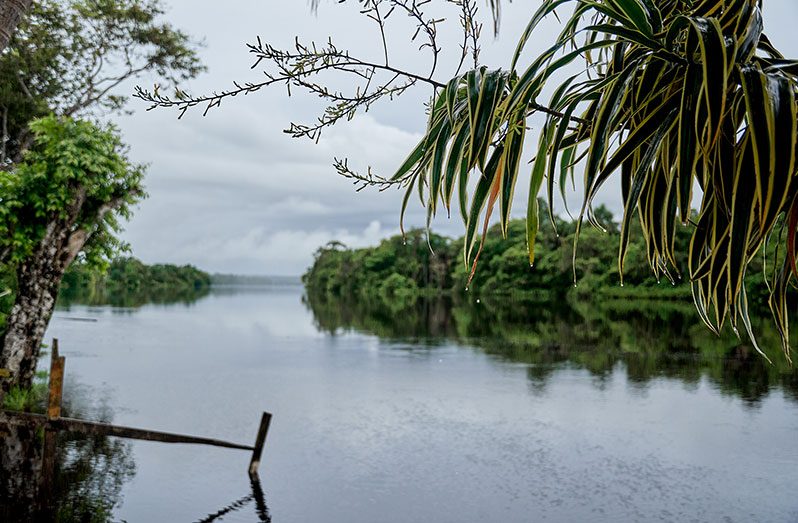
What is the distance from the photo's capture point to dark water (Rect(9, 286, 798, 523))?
6.83 m

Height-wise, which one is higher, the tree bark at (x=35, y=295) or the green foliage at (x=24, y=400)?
the tree bark at (x=35, y=295)

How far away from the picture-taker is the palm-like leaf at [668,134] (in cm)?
127

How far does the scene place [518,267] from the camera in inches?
2296

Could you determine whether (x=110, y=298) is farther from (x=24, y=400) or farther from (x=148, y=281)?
(x=24, y=400)

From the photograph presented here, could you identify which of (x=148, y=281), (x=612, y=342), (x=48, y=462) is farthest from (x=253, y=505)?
(x=148, y=281)

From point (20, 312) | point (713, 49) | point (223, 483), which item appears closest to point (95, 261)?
point (20, 312)

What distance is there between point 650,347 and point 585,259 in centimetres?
3305

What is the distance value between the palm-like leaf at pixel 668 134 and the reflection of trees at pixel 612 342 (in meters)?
9.78

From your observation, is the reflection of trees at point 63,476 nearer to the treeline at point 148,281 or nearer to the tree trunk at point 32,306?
the tree trunk at point 32,306

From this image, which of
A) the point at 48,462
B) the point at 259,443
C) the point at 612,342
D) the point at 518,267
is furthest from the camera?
the point at 518,267

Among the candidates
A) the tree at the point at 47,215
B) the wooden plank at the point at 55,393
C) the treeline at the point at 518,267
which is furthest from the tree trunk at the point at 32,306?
the treeline at the point at 518,267

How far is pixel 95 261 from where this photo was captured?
10.0 meters

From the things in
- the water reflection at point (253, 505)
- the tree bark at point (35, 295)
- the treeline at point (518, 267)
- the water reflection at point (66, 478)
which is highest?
the treeline at point (518, 267)

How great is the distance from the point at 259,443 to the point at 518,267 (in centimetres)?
5211
